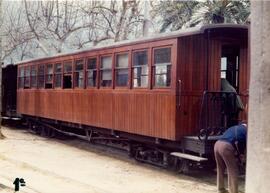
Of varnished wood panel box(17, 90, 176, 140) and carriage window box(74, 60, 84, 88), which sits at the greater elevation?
carriage window box(74, 60, 84, 88)

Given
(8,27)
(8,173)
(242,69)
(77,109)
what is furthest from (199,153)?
(8,27)

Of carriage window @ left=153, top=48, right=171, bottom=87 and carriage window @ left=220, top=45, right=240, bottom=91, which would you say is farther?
carriage window @ left=220, top=45, right=240, bottom=91

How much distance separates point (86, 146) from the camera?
16.0 m

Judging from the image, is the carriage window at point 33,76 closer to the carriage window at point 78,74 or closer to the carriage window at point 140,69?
the carriage window at point 78,74

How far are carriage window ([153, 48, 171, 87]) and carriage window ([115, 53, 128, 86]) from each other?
4.46 feet

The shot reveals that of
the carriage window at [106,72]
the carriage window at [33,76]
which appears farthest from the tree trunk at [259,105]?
the carriage window at [33,76]

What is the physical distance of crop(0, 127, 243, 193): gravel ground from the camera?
8.59 m

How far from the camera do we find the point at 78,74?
14953 mm

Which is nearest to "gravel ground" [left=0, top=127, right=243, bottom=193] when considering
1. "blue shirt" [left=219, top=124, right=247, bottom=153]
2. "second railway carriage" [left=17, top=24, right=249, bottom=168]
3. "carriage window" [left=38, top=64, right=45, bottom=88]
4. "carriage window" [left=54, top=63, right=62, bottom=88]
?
"second railway carriage" [left=17, top=24, right=249, bottom=168]

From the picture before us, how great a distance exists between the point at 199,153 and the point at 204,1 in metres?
13.0

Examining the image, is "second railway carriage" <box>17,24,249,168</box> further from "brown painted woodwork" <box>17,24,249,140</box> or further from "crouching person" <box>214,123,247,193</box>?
"crouching person" <box>214,123,247,193</box>

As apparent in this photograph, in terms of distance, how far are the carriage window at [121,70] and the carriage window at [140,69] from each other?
0.42 metres

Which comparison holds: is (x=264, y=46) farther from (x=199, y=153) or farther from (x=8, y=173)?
(x=8, y=173)

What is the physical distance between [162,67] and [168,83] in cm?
45
